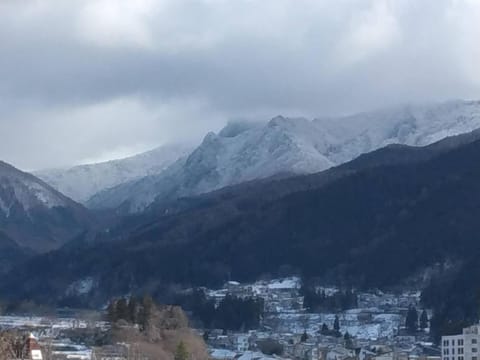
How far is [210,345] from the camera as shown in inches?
6865

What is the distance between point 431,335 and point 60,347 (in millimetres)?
67929

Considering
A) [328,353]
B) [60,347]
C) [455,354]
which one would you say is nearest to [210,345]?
[328,353]

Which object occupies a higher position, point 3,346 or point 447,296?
point 447,296

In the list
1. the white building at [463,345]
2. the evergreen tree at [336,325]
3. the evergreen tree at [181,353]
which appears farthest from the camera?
the evergreen tree at [336,325]

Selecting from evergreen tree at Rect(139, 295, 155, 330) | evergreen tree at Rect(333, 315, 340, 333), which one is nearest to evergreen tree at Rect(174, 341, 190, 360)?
evergreen tree at Rect(139, 295, 155, 330)

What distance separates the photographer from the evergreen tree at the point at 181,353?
114 m

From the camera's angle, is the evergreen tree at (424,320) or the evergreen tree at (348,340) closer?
the evergreen tree at (348,340)

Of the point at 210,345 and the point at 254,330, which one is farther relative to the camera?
the point at 254,330

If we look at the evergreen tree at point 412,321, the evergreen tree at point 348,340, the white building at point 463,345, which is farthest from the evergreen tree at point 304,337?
the white building at point 463,345

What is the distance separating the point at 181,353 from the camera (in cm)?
11369

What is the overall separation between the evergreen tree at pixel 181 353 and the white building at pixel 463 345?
32.1 meters

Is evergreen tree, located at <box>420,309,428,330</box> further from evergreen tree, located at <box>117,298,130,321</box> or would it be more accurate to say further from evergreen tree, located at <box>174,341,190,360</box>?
evergreen tree, located at <box>174,341,190,360</box>

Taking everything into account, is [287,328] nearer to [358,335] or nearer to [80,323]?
[358,335]

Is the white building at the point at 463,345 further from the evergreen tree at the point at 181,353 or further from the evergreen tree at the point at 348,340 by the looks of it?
the evergreen tree at the point at 181,353
